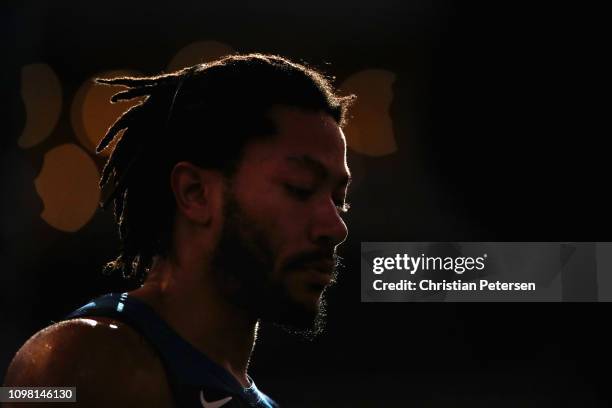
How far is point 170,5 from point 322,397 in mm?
3429

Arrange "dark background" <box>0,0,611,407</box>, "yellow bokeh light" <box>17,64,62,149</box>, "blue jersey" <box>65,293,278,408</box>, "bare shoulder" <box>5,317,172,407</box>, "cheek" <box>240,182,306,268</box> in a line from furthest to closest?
"yellow bokeh light" <box>17,64,62,149</box> → "dark background" <box>0,0,611,407</box> → "cheek" <box>240,182,306,268</box> → "blue jersey" <box>65,293,278,408</box> → "bare shoulder" <box>5,317,172,407</box>

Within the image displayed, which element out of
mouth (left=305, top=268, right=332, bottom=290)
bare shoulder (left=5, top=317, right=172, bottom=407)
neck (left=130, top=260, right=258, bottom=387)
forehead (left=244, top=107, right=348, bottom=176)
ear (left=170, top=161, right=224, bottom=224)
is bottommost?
bare shoulder (left=5, top=317, right=172, bottom=407)

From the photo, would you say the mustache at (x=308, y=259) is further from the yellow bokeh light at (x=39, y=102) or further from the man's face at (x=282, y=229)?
the yellow bokeh light at (x=39, y=102)

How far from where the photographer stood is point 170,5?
6016mm

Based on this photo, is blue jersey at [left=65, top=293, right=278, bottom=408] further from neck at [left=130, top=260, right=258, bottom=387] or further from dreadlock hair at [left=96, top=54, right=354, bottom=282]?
dreadlock hair at [left=96, top=54, right=354, bottom=282]

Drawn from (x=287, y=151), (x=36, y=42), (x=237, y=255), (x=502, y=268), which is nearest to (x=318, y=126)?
(x=287, y=151)

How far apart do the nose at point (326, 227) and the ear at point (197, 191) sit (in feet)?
0.59

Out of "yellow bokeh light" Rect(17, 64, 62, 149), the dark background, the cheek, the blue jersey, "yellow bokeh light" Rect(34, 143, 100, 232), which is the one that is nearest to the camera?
the blue jersey

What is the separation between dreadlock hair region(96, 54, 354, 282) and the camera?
134 cm

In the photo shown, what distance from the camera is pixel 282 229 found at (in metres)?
1.29

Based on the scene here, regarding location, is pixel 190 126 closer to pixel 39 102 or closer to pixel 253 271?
pixel 253 271

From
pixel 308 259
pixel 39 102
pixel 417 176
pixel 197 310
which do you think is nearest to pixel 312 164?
pixel 308 259

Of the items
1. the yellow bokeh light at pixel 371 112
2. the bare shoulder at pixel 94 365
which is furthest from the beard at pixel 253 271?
the yellow bokeh light at pixel 371 112

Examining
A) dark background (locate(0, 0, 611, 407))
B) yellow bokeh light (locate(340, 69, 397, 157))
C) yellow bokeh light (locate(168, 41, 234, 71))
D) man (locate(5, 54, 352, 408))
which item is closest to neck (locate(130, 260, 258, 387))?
man (locate(5, 54, 352, 408))
